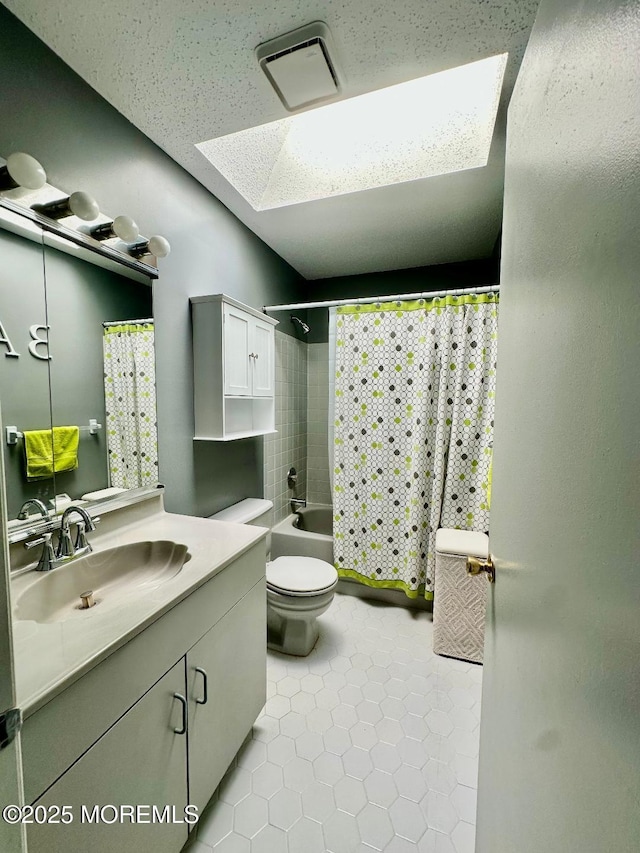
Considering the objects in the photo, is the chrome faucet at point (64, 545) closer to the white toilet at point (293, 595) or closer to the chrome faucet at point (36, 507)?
the chrome faucet at point (36, 507)

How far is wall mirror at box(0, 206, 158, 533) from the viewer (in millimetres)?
985

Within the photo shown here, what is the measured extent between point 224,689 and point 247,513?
91 centimetres

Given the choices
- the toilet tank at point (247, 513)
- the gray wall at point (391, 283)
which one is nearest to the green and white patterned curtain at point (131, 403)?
the toilet tank at point (247, 513)

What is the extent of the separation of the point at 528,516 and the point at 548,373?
0.78ft

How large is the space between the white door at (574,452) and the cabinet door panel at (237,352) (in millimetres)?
1316

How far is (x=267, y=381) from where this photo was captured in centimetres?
216

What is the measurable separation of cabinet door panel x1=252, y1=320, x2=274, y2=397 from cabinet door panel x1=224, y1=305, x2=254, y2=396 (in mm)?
69

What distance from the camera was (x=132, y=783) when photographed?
0.77 m

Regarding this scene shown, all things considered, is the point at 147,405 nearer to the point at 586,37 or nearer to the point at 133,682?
the point at 133,682

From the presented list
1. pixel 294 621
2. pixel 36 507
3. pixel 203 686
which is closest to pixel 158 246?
pixel 36 507

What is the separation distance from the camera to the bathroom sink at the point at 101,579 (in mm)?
935

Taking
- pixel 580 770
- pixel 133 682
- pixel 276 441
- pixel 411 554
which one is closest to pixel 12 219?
pixel 133 682

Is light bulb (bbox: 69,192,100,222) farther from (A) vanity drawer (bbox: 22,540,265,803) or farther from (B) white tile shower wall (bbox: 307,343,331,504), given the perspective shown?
(B) white tile shower wall (bbox: 307,343,331,504)

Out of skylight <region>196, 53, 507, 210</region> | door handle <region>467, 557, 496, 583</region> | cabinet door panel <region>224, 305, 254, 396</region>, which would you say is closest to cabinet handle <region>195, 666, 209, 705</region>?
door handle <region>467, 557, 496, 583</region>
